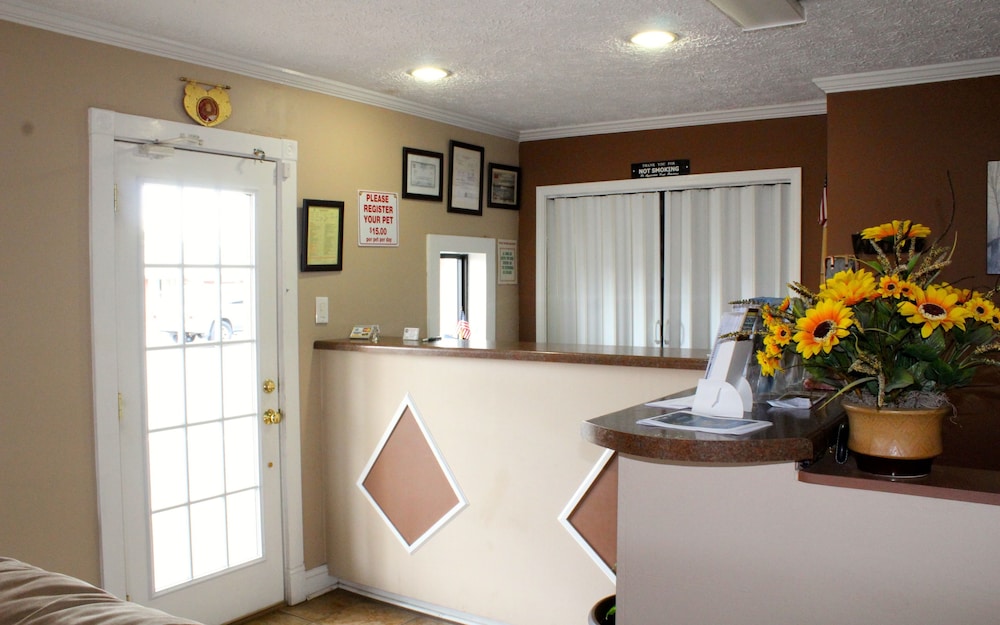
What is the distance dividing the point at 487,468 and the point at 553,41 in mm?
1768

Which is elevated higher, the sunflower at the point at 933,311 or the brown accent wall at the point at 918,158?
the brown accent wall at the point at 918,158

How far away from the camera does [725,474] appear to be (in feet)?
6.17

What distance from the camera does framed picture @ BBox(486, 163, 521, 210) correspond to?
5020 millimetres

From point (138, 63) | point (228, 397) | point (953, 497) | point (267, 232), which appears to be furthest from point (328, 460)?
point (953, 497)

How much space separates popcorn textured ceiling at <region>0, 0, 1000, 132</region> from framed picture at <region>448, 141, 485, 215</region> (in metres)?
0.50

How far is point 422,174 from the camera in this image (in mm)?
4438

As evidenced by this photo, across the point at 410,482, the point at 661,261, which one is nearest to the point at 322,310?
the point at 410,482

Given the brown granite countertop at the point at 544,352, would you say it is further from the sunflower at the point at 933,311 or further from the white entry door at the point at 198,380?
the sunflower at the point at 933,311

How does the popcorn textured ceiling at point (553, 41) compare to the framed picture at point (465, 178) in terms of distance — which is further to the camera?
the framed picture at point (465, 178)

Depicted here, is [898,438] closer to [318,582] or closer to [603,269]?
[318,582]

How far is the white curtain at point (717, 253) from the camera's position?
4539 mm

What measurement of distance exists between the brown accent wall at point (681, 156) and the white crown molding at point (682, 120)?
3 cm

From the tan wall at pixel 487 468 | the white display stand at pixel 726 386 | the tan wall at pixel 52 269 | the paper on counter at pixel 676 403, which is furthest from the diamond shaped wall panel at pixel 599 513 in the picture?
the tan wall at pixel 52 269

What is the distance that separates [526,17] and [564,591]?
221cm
